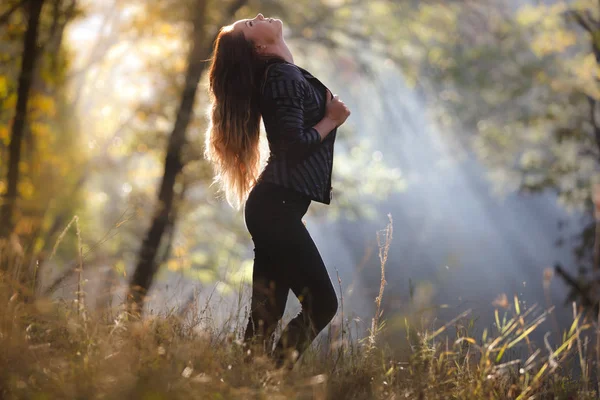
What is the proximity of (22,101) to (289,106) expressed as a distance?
11.2 ft

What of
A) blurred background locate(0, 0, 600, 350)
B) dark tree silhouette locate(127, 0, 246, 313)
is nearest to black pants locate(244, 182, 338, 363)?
blurred background locate(0, 0, 600, 350)

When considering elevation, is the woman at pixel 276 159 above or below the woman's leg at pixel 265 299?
above

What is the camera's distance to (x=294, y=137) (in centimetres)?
275

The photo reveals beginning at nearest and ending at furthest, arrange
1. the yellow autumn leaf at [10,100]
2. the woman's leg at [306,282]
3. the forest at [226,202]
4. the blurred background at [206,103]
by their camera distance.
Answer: the forest at [226,202], the woman's leg at [306,282], the yellow autumn leaf at [10,100], the blurred background at [206,103]

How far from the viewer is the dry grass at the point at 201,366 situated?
6.59 feet

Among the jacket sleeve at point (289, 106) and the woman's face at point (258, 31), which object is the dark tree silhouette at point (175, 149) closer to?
the woman's face at point (258, 31)

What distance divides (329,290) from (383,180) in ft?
29.6

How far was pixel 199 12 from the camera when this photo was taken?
7.81 m

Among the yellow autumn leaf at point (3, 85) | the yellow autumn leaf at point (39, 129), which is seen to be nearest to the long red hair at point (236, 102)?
the yellow autumn leaf at point (3, 85)

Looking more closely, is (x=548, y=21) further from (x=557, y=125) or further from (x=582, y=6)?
(x=557, y=125)

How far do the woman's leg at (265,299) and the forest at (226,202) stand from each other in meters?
0.09

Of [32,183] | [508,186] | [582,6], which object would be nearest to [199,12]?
[32,183]

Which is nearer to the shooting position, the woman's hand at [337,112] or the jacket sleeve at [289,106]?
the jacket sleeve at [289,106]

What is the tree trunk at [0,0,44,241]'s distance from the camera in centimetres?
526
